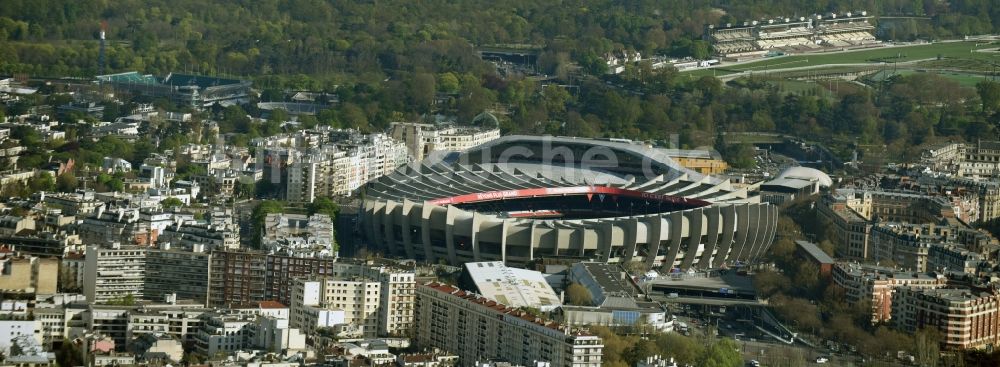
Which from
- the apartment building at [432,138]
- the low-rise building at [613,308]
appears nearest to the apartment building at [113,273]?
the low-rise building at [613,308]

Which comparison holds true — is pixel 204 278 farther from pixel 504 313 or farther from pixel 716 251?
pixel 716 251

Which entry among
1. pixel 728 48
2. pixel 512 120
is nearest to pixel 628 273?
pixel 512 120

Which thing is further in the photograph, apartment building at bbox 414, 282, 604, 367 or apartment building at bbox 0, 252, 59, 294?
apartment building at bbox 0, 252, 59, 294

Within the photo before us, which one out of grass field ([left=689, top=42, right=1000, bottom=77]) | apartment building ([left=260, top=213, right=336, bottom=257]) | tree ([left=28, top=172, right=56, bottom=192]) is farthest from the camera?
grass field ([left=689, top=42, right=1000, bottom=77])

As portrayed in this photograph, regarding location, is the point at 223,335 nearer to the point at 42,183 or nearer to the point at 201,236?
the point at 201,236

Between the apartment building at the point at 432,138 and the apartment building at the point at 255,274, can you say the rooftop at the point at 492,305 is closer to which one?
the apartment building at the point at 255,274

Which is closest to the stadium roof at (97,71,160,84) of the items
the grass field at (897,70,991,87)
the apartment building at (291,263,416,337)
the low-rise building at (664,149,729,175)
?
the low-rise building at (664,149,729,175)

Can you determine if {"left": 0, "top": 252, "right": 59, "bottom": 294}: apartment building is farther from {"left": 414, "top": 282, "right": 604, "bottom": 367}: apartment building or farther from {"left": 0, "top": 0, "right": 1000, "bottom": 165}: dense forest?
{"left": 0, "top": 0, "right": 1000, "bottom": 165}: dense forest

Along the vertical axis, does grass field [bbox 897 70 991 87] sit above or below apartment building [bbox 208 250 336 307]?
above
